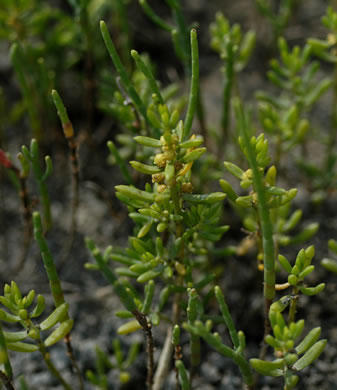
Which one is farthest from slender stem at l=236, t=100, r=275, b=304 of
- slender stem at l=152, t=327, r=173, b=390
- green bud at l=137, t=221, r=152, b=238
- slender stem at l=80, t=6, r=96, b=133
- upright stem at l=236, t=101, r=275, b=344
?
slender stem at l=80, t=6, r=96, b=133

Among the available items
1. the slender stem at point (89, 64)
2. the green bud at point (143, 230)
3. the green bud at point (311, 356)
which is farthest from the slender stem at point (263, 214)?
the slender stem at point (89, 64)

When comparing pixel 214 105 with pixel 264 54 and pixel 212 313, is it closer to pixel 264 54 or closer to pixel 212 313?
pixel 264 54

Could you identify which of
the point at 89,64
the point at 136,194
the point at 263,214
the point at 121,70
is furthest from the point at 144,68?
the point at 89,64

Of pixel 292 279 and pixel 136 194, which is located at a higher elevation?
pixel 136 194

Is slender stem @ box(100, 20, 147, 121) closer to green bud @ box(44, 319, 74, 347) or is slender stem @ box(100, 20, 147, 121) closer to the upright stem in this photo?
the upright stem

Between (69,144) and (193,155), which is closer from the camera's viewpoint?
(193,155)

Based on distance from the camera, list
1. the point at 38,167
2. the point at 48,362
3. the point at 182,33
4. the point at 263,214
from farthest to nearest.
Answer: the point at 182,33 < the point at 38,167 < the point at 48,362 < the point at 263,214

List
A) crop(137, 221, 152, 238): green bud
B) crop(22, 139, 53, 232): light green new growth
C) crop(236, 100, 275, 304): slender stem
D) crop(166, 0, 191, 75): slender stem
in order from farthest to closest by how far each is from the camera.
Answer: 1. crop(166, 0, 191, 75): slender stem
2. crop(22, 139, 53, 232): light green new growth
3. crop(137, 221, 152, 238): green bud
4. crop(236, 100, 275, 304): slender stem

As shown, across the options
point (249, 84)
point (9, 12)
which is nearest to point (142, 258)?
point (9, 12)

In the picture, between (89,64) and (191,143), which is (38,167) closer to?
(191,143)

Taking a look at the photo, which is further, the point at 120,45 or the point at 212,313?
the point at 120,45

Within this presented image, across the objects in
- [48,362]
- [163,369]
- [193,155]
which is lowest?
[163,369]
